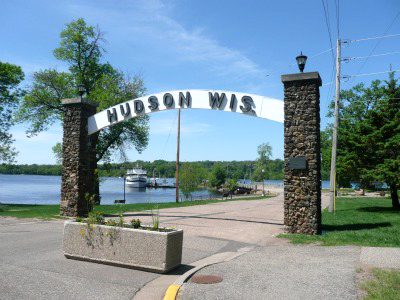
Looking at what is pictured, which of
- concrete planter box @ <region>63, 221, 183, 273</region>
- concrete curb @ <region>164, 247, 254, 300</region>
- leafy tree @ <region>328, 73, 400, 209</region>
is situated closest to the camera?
concrete curb @ <region>164, 247, 254, 300</region>

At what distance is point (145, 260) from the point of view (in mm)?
6621

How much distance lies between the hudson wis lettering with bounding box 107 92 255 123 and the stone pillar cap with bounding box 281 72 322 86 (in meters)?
1.40

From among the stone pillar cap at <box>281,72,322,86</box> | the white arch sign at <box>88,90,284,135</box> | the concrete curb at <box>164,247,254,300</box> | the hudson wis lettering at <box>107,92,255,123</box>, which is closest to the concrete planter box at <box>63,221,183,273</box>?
the concrete curb at <box>164,247,254,300</box>

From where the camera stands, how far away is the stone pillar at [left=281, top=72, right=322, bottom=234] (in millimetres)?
11055

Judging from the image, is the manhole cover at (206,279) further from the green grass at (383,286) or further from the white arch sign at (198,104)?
the white arch sign at (198,104)

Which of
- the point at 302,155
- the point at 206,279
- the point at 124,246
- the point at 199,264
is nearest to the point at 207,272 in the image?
the point at 206,279

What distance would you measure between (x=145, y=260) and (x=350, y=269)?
3.79 meters

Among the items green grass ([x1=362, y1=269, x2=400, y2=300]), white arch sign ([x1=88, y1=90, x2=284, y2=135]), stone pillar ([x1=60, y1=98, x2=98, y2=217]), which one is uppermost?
white arch sign ([x1=88, y1=90, x2=284, y2=135])

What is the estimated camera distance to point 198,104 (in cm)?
1338

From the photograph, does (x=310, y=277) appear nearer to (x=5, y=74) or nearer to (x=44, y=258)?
(x=44, y=258)

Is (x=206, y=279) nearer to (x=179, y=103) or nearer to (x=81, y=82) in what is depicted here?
(x=179, y=103)

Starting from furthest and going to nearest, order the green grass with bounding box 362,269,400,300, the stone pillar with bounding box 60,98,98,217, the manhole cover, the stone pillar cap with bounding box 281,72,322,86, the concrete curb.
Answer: the stone pillar with bounding box 60,98,98,217 < the stone pillar cap with bounding box 281,72,322,86 < the manhole cover < the concrete curb < the green grass with bounding box 362,269,400,300

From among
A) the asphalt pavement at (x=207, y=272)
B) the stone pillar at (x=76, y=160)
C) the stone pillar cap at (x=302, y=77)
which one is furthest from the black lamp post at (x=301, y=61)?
the stone pillar at (x=76, y=160)

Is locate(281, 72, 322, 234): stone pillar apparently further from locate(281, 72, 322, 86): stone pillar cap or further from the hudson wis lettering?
the hudson wis lettering
